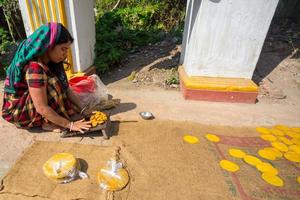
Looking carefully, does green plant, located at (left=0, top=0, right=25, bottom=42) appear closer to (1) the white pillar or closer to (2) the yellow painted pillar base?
(1) the white pillar

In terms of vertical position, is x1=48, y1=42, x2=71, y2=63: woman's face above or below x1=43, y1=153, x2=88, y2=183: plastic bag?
above

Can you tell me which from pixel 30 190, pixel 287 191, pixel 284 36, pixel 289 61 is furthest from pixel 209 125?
pixel 284 36

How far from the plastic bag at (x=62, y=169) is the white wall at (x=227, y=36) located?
6.88 feet

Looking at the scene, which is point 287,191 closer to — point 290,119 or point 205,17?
point 290,119

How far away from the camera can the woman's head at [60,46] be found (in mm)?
2014

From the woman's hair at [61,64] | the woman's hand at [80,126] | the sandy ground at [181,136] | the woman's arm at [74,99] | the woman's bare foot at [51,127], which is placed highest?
the woman's hair at [61,64]

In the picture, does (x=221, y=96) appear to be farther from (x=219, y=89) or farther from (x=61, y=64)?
(x=61, y=64)

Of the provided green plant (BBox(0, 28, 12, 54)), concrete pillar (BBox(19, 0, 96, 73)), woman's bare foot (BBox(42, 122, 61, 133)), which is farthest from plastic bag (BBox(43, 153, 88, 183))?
green plant (BBox(0, 28, 12, 54))

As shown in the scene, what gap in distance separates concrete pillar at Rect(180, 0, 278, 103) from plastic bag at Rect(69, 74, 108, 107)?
123 cm

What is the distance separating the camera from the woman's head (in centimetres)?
201

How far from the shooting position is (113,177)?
194cm

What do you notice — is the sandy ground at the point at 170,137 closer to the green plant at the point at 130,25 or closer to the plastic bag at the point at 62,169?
the plastic bag at the point at 62,169

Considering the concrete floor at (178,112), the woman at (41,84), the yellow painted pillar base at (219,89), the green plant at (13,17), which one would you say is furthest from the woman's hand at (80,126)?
the green plant at (13,17)

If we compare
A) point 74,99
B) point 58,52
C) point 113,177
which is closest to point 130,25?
point 74,99
